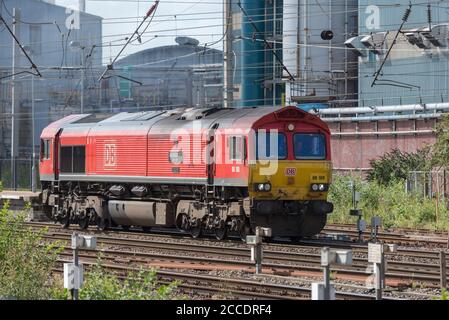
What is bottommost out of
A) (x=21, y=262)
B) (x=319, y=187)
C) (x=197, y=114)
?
(x=21, y=262)

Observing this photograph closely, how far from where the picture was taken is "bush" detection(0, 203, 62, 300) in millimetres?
12914

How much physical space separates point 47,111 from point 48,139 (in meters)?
40.3

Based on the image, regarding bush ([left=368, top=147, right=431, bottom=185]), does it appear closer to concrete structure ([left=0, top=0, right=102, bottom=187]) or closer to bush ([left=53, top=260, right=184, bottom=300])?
bush ([left=53, top=260, right=184, bottom=300])

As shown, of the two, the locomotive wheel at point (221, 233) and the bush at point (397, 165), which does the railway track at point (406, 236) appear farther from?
the bush at point (397, 165)

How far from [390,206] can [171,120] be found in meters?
10.7

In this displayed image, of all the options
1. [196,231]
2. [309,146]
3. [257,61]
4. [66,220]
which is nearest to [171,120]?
[196,231]

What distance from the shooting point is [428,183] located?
35562 millimetres

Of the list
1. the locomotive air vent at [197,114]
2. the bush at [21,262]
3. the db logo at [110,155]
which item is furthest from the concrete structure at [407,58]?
the bush at [21,262]

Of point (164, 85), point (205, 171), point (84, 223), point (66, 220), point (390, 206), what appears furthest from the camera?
point (164, 85)

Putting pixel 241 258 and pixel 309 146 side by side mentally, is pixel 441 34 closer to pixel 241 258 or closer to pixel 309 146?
pixel 309 146

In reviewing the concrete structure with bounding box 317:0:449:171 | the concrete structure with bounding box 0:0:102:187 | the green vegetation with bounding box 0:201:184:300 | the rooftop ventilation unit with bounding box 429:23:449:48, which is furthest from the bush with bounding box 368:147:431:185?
the concrete structure with bounding box 0:0:102:187

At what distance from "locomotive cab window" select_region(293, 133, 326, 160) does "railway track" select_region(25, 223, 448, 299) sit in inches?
87.2

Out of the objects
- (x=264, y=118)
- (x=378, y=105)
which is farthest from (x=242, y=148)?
(x=378, y=105)

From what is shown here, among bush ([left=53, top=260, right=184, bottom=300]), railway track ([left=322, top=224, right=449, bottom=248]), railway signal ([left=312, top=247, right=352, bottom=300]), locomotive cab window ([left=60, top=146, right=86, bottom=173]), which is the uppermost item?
locomotive cab window ([left=60, top=146, right=86, bottom=173])
